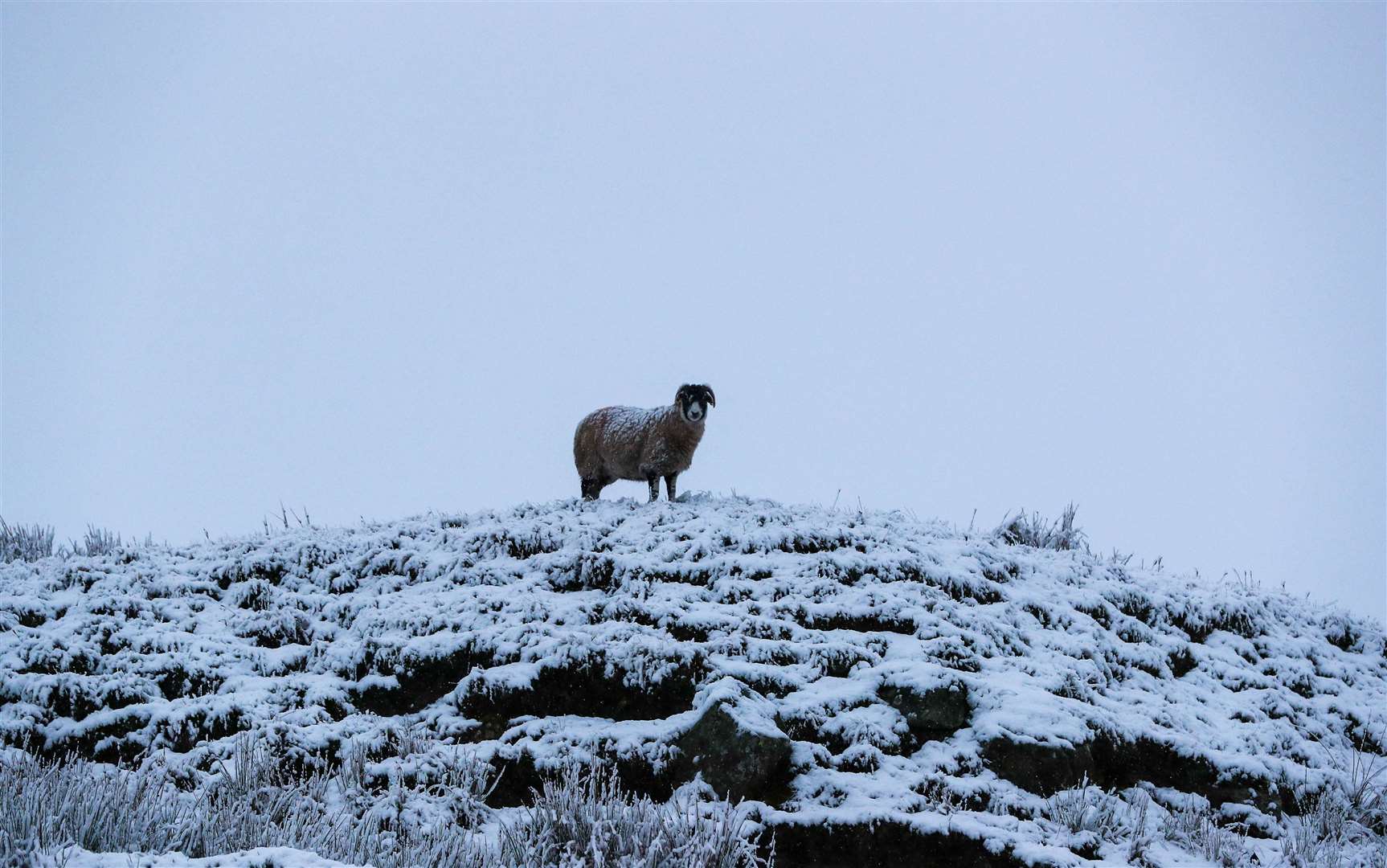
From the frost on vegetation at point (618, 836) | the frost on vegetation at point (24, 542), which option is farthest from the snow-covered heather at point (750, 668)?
the frost on vegetation at point (24, 542)

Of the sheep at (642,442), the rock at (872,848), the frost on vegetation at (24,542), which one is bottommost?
the rock at (872,848)

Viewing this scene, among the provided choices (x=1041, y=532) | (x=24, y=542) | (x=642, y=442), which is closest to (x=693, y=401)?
(x=642, y=442)

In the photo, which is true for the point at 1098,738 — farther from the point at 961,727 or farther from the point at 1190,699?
the point at 1190,699

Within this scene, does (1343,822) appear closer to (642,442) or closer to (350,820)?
(350,820)

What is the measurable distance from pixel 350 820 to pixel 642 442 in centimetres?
806

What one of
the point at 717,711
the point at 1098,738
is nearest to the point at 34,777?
the point at 717,711

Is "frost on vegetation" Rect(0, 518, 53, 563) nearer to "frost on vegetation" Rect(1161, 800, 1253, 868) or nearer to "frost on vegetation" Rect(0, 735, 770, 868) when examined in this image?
"frost on vegetation" Rect(0, 735, 770, 868)

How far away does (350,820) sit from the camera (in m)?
5.57

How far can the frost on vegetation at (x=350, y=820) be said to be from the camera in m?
4.67

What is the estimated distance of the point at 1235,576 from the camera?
12.1 metres

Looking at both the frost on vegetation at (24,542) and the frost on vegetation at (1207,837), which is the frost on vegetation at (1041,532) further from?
the frost on vegetation at (24,542)

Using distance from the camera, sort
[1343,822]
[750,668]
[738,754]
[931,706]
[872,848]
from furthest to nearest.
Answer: [750,668] < [931,706] < [1343,822] < [738,754] < [872,848]

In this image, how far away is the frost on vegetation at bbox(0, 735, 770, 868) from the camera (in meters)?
4.67

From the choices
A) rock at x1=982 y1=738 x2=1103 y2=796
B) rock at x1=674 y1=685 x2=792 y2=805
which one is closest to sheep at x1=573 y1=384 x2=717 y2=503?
rock at x1=674 y1=685 x2=792 y2=805
